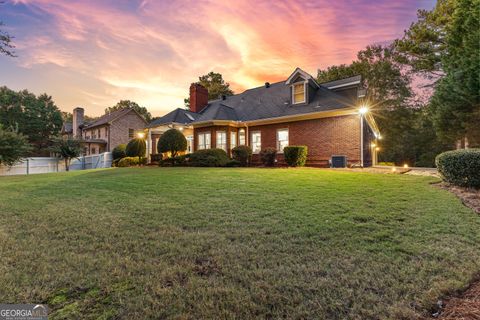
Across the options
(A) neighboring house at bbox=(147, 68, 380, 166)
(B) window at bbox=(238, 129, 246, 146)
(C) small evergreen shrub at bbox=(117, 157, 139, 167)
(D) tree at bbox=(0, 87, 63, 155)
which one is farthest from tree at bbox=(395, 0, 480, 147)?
(D) tree at bbox=(0, 87, 63, 155)

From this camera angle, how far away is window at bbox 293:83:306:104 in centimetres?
1530

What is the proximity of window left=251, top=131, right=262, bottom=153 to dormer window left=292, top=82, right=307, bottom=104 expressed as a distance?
3.44 metres

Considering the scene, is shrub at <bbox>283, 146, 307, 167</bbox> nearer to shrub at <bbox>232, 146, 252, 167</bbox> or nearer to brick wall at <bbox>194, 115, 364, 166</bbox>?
brick wall at <bbox>194, 115, 364, 166</bbox>

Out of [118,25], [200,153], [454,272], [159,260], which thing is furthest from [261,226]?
[200,153]

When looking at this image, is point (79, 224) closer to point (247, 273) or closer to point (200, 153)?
point (247, 273)

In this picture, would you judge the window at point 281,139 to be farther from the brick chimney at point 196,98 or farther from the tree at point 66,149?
the tree at point 66,149

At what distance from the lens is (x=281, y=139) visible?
15711mm

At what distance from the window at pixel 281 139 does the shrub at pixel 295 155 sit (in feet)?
7.12

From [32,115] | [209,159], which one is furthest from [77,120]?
[209,159]

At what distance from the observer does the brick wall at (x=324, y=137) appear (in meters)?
12.9

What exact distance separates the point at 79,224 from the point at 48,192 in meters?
4.07

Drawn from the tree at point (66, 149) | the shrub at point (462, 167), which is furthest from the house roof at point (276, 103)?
the tree at point (66, 149)

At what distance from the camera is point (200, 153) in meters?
14.5

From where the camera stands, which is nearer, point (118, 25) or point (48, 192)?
point (48, 192)
